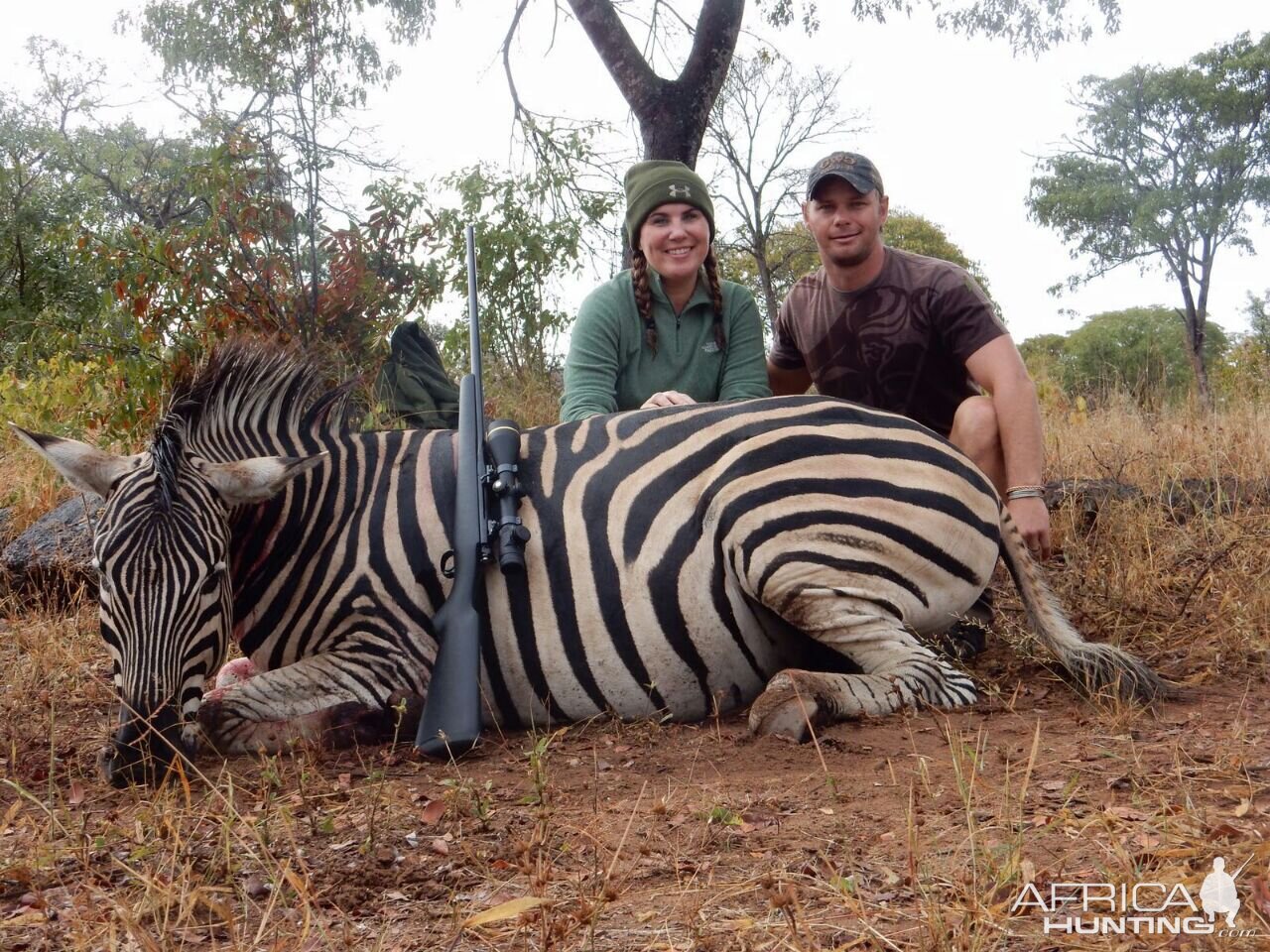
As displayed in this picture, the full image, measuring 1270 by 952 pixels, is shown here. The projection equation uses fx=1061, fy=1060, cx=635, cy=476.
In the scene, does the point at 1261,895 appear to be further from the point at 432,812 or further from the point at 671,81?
the point at 671,81

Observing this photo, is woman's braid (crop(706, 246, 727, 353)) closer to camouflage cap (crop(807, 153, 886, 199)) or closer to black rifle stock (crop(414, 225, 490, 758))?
camouflage cap (crop(807, 153, 886, 199))

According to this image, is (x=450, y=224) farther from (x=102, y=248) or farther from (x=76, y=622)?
(x=76, y=622)

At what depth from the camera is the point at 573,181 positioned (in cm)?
791

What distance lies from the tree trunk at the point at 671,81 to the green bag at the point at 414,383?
85.1 inches

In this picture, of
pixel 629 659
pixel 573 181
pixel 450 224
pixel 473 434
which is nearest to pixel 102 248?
pixel 450 224

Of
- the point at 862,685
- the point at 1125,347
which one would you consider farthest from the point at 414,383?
the point at 1125,347

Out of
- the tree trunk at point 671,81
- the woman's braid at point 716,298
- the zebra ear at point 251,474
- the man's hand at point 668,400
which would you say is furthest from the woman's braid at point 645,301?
the tree trunk at point 671,81

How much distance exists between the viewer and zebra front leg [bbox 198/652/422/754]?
109 inches

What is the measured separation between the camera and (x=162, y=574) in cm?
263

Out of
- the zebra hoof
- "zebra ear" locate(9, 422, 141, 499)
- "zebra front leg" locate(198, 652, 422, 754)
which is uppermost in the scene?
"zebra ear" locate(9, 422, 141, 499)

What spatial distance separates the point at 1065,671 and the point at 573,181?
5754 millimetres

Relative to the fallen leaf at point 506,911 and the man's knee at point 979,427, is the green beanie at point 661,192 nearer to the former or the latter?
the man's knee at point 979,427

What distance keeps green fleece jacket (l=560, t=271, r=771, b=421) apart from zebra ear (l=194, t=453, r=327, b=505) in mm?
1535

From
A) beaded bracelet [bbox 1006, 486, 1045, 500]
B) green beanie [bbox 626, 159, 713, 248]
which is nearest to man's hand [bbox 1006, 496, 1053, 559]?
beaded bracelet [bbox 1006, 486, 1045, 500]
